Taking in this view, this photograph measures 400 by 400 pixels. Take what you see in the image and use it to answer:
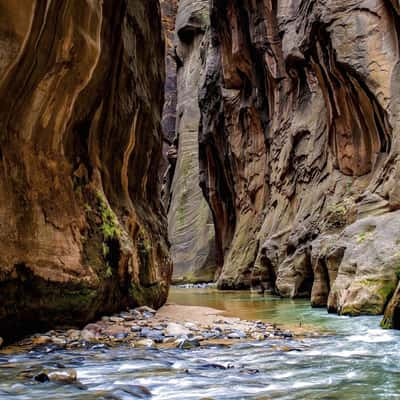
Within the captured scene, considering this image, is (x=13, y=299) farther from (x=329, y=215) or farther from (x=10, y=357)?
(x=329, y=215)

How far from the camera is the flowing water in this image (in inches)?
131

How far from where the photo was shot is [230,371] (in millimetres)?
3977

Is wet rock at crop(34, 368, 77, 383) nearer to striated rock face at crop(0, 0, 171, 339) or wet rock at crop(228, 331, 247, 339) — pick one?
striated rock face at crop(0, 0, 171, 339)

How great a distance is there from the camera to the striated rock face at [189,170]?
38.2 m

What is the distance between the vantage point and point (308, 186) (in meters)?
19.2

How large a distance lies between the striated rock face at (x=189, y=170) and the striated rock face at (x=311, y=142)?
7923 mm

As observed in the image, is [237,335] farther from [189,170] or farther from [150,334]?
[189,170]

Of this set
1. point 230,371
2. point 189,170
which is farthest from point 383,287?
point 189,170

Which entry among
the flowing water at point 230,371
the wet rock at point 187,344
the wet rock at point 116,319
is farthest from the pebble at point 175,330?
the flowing water at point 230,371

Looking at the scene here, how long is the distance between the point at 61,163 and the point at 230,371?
12.9ft

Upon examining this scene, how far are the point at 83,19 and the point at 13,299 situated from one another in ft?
11.7

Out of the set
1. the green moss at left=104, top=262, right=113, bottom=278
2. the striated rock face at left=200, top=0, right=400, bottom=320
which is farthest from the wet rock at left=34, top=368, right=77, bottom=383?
the striated rock face at left=200, top=0, right=400, bottom=320

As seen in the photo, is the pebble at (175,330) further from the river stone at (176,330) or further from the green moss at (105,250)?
the green moss at (105,250)

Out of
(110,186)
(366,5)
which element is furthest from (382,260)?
(366,5)
